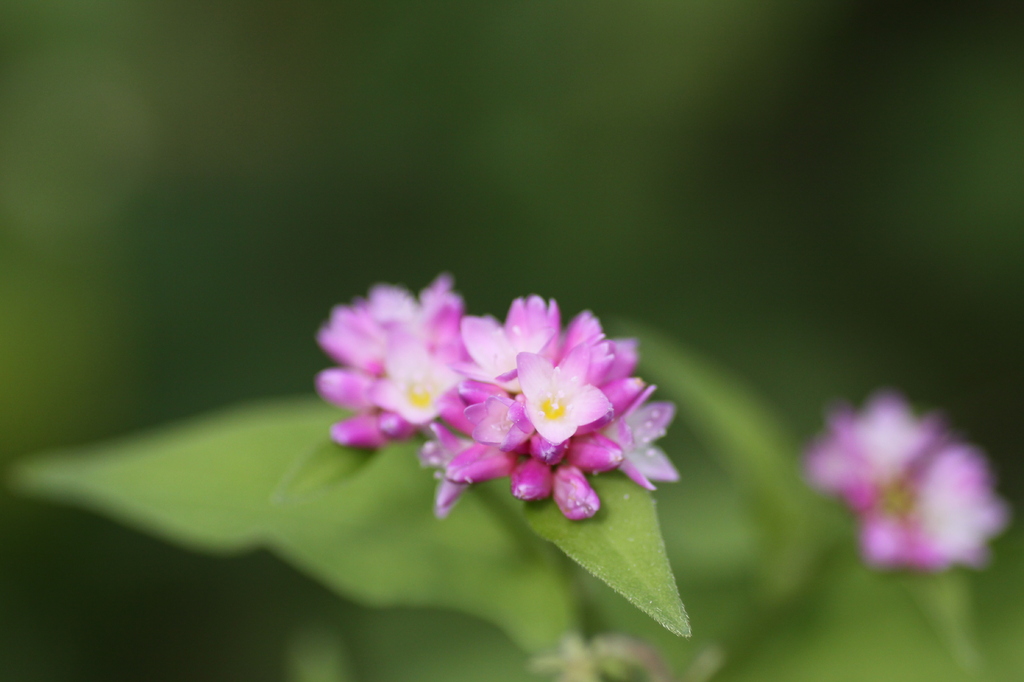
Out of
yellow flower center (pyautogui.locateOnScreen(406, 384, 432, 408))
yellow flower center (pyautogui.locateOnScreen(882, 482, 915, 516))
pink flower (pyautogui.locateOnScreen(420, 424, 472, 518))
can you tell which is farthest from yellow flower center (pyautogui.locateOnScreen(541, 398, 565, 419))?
yellow flower center (pyautogui.locateOnScreen(882, 482, 915, 516))

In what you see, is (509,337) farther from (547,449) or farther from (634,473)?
(634,473)

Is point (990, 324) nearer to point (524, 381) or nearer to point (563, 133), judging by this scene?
point (563, 133)

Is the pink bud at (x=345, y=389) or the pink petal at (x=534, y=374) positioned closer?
the pink petal at (x=534, y=374)

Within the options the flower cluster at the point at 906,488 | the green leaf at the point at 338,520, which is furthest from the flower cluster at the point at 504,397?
the flower cluster at the point at 906,488

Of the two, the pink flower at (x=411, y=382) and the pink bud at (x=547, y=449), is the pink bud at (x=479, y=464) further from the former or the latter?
the pink flower at (x=411, y=382)

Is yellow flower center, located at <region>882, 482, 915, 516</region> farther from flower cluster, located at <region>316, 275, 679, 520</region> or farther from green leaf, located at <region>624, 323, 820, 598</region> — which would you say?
flower cluster, located at <region>316, 275, 679, 520</region>
